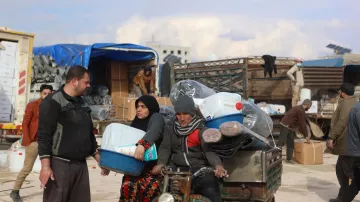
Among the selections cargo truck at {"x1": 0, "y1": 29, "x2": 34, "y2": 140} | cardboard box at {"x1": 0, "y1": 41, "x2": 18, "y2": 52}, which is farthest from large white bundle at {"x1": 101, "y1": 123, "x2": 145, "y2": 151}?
cardboard box at {"x1": 0, "y1": 41, "x2": 18, "y2": 52}

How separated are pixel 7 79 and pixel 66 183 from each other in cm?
733

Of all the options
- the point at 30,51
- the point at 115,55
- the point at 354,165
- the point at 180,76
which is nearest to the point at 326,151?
the point at 180,76

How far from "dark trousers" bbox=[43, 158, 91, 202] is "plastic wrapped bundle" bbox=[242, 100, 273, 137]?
2023 millimetres

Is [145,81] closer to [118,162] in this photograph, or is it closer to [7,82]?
[7,82]

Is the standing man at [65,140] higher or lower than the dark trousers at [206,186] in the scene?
higher

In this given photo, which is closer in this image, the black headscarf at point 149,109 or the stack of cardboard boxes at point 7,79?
the black headscarf at point 149,109

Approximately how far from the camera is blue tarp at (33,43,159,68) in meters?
12.2

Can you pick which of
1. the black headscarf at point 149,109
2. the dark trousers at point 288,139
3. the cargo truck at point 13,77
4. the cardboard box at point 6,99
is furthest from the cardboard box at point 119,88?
the black headscarf at point 149,109

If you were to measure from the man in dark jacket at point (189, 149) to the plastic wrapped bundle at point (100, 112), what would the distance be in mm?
8677

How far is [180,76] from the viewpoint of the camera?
57.8ft

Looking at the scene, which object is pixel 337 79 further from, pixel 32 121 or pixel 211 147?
pixel 211 147

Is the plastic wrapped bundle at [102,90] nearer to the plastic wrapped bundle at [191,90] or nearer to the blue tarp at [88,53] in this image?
the blue tarp at [88,53]

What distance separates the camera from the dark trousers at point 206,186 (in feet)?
14.6

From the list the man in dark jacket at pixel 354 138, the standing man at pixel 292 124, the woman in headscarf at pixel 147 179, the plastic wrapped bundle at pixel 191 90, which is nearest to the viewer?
the woman in headscarf at pixel 147 179
